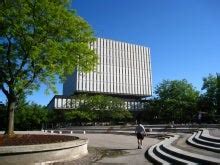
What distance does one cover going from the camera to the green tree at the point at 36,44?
20.2m

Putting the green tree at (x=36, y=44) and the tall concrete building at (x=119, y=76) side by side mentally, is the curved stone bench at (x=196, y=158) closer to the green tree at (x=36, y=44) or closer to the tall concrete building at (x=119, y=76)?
the green tree at (x=36, y=44)

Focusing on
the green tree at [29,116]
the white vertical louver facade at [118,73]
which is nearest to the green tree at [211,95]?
the green tree at [29,116]

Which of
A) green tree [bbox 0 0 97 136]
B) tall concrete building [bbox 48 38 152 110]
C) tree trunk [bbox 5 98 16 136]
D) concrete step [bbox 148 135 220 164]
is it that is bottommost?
concrete step [bbox 148 135 220 164]

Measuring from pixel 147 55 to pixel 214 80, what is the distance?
67.9m

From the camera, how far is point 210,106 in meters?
80.5

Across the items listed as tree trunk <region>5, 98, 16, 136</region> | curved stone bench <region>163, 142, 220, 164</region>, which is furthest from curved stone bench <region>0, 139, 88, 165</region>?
curved stone bench <region>163, 142, 220, 164</region>

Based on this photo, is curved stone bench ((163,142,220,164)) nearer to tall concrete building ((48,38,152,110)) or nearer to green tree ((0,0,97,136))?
green tree ((0,0,97,136))

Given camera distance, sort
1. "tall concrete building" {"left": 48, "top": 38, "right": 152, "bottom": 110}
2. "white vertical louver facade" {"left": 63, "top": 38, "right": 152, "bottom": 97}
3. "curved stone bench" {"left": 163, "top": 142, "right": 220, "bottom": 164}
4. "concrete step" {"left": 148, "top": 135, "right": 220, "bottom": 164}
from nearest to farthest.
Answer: "curved stone bench" {"left": 163, "top": 142, "right": 220, "bottom": 164} → "concrete step" {"left": 148, "top": 135, "right": 220, "bottom": 164} → "tall concrete building" {"left": 48, "top": 38, "right": 152, "bottom": 110} → "white vertical louver facade" {"left": 63, "top": 38, "right": 152, "bottom": 97}

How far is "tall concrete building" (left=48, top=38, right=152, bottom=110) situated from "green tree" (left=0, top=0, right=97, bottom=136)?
10439cm

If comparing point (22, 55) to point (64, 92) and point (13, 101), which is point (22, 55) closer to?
point (13, 101)

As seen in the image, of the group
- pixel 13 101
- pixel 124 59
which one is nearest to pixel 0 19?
pixel 13 101

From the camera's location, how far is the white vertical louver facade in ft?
431

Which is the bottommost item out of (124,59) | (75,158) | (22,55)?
(75,158)

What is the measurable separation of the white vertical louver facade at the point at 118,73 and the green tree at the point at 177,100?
135 ft
